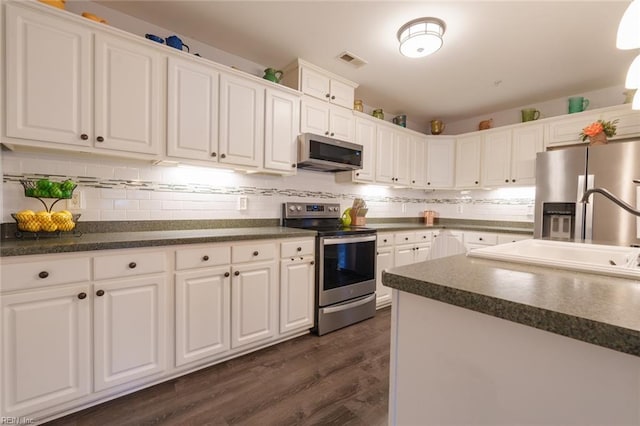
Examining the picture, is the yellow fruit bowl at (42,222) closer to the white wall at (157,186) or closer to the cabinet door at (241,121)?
the white wall at (157,186)

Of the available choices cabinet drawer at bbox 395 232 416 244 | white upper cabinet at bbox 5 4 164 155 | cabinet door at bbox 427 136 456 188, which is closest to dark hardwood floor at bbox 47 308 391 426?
cabinet drawer at bbox 395 232 416 244

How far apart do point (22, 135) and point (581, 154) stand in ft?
14.0

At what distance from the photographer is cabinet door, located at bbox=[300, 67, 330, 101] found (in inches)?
106

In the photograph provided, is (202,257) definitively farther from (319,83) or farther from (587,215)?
(587,215)

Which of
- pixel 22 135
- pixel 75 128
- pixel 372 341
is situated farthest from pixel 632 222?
pixel 22 135

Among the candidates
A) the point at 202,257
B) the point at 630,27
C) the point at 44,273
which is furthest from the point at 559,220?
the point at 44,273

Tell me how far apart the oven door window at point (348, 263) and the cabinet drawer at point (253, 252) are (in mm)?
516

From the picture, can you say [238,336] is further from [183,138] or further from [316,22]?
[316,22]

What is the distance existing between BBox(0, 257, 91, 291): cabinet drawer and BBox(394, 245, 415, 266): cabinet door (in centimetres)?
273

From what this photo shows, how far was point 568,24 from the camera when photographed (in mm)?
2084

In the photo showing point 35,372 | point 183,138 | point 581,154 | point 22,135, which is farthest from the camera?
point 581,154

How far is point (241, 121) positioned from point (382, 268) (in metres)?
2.02

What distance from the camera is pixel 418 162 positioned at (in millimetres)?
3969

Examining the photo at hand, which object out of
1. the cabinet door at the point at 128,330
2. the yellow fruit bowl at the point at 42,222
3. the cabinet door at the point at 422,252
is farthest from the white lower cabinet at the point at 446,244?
the yellow fruit bowl at the point at 42,222
